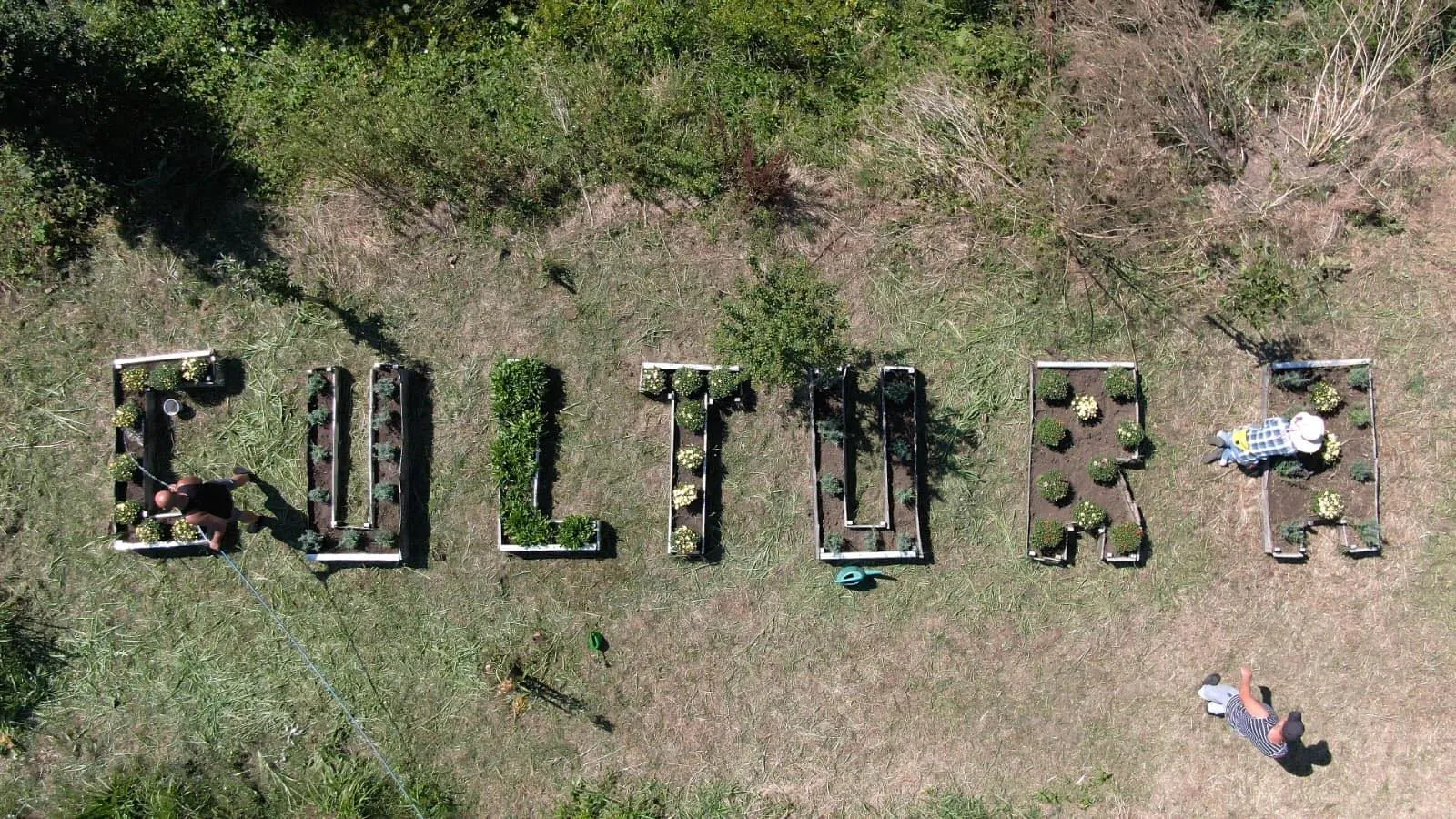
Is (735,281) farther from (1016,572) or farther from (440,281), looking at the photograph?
(1016,572)

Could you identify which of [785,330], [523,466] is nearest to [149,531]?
[523,466]

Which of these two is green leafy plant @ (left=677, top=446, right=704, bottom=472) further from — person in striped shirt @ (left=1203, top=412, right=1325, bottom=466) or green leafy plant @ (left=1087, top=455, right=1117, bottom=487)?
person in striped shirt @ (left=1203, top=412, right=1325, bottom=466)

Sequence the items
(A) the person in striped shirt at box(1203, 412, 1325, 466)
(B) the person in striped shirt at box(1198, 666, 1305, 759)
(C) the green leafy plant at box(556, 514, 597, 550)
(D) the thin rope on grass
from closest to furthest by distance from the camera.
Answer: (A) the person in striped shirt at box(1203, 412, 1325, 466) < (B) the person in striped shirt at box(1198, 666, 1305, 759) < (C) the green leafy plant at box(556, 514, 597, 550) < (D) the thin rope on grass

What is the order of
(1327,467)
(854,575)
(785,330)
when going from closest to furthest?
(785,330) → (854,575) → (1327,467)

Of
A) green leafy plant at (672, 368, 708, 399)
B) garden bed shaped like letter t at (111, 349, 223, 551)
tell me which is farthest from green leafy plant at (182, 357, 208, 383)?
green leafy plant at (672, 368, 708, 399)

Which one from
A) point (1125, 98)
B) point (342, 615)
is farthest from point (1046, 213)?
point (342, 615)

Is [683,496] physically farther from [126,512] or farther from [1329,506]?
[1329,506]
